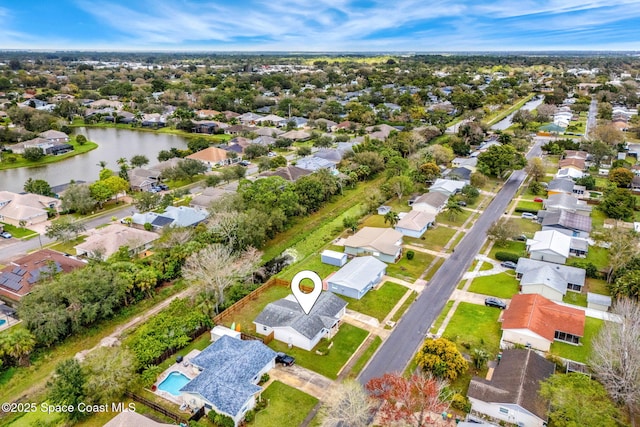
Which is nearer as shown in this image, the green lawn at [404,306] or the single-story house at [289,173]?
the green lawn at [404,306]

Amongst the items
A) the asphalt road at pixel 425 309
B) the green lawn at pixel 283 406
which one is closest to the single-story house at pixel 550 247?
the asphalt road at pixel 425 309

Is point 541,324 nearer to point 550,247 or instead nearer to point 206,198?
point 550,247

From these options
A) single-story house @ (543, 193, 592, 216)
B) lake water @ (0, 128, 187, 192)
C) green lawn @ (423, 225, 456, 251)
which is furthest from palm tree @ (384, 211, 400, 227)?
lake water @ (0, 128, 187, 192)

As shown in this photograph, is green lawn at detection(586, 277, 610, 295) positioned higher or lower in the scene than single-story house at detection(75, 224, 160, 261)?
A: lower

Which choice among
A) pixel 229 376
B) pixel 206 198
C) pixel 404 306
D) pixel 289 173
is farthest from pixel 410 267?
pixel 289 173

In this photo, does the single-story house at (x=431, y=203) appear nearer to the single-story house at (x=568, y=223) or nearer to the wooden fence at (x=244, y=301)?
the single-story house at (x=568, y=223)

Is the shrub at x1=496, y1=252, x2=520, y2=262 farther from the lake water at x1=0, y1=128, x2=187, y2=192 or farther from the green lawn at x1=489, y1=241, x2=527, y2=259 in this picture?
the lake water at x1=0, y1=128, x2=187, y2=192
